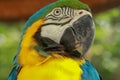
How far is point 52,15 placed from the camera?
189 centimetres

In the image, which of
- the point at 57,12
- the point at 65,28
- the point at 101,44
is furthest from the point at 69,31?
the point at 101,44

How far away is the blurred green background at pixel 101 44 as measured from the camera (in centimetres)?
430

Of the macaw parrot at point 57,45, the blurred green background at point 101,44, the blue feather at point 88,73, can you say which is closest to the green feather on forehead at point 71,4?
the macaw parrot at point 57,45

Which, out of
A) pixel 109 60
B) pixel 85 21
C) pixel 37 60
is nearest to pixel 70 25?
pixel 85 21

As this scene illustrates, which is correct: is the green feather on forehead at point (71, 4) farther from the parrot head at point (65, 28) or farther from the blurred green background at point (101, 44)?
the blurred green background at point (101, 44)

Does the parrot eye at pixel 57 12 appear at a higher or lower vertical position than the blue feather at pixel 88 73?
higher

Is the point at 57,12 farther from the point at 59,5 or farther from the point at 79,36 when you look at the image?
the point at 79,36

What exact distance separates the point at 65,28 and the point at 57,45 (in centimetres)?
9

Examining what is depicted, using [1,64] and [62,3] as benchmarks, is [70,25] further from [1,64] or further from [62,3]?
[1,64]

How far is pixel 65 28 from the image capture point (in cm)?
183

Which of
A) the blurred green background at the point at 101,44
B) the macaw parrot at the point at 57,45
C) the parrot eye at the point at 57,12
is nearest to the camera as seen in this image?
the macaw parrot at the point at 57,45

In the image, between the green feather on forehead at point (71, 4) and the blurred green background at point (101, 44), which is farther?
the blurred green background at point (101, 44)

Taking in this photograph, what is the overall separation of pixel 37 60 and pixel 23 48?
3.8 inches

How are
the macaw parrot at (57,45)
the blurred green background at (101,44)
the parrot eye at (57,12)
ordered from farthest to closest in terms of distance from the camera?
the blurred green background at (101,44) → the parrot eye at (57,12) → the macaw parrot at (57,45)
